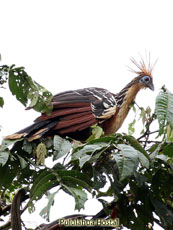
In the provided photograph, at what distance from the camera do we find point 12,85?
2873 mm

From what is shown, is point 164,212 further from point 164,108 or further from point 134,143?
point 164,108

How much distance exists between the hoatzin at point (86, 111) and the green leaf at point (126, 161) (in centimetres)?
114

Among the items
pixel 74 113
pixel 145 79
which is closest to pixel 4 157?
pixel 74 113

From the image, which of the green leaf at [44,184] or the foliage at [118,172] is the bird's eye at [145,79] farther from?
the green leaf at [44,184]

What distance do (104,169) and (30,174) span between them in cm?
53

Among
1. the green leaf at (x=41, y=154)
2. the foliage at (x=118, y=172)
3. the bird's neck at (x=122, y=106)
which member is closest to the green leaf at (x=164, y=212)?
the foliage at (x=118, y=172)

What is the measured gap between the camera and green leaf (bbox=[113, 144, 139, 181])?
6.84 feet

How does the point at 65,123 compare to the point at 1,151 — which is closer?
the point at 1,151

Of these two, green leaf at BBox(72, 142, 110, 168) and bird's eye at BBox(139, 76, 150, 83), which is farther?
bird's eye at BBox(139, 76, 150, 83)

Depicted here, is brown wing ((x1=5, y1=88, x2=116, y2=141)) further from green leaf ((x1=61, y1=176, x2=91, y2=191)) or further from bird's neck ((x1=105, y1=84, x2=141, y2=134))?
green leaf ((x1=61, y1=176, x2=91, y2=191))

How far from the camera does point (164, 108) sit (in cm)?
245

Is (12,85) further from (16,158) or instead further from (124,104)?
(124,104)

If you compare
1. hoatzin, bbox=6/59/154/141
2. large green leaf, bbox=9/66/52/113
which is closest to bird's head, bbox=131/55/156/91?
hoatzin, bbox=6/59/154/141

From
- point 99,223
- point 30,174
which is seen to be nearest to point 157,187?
point 99,223
